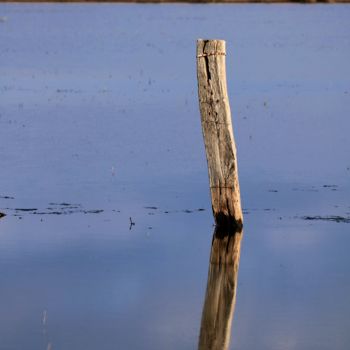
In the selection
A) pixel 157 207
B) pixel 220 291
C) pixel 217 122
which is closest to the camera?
pixel 220 291

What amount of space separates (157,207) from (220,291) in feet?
13.5

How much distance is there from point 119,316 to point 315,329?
4.93 feet

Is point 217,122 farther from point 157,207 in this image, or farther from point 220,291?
point 220,291

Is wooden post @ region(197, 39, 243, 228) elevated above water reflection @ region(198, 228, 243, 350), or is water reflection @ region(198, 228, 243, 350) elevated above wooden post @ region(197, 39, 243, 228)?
wooden post @ region(197, 39, 243, 228)

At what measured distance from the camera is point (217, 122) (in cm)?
1276

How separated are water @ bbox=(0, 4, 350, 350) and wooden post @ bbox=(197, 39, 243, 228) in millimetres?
542

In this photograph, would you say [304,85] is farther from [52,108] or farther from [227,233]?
[227,233]

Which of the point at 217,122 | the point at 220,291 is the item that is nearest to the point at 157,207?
the point at 217,122

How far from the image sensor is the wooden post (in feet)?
41.8

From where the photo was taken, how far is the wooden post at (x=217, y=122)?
12.7 meters

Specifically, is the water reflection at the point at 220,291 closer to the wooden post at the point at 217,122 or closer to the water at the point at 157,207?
the water at the point at 157,207

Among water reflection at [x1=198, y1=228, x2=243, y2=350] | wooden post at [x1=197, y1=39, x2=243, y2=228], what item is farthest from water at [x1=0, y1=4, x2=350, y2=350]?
wooden post at [x1=197, y1=39, x2=243, y2=228]

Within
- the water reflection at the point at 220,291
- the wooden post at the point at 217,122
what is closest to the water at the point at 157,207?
the water reflection at the point at 220,291

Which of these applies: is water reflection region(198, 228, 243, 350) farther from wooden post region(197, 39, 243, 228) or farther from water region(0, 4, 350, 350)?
wooden post region(197, 39, 243, 228)
